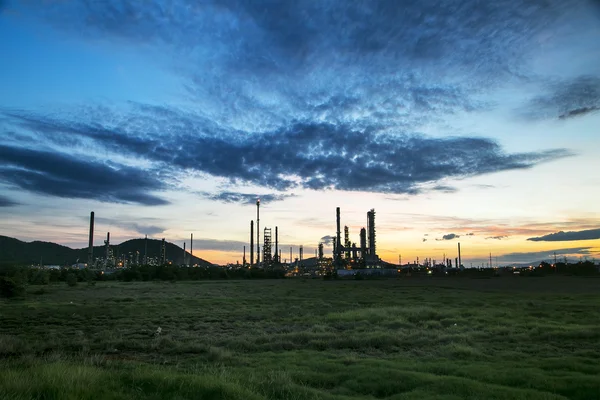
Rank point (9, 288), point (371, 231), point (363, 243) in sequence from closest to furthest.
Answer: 1. point (9, 288)
2. point (371, 231)
3. point (363, 243)

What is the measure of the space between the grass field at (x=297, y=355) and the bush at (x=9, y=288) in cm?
2042

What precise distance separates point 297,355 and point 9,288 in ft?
156

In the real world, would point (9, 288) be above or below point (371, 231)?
below

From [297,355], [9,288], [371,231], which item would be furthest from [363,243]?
[297,355]

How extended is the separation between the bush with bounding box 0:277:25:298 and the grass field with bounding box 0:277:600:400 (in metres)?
20.4

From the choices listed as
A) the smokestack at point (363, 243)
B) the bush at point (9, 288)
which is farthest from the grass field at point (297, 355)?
the smokestack at point (363, 243)

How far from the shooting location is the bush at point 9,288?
50.8m

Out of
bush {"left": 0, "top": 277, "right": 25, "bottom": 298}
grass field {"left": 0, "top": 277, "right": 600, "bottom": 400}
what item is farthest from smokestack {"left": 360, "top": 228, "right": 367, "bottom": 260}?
grass field {"left": 0, "top": 277, "right": 600, "bottom": 400}

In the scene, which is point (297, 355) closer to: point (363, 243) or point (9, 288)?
point (9, 288)

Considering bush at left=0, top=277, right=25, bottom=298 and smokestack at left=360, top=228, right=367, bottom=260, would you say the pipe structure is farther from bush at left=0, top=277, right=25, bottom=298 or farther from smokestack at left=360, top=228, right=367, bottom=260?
bush at left=0, top=277, right=25, bottom=298

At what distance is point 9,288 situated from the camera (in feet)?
167

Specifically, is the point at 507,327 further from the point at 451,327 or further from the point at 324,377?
the point at 324,377

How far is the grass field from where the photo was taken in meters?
10.9

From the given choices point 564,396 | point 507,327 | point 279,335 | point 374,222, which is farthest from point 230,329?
point 374,222
